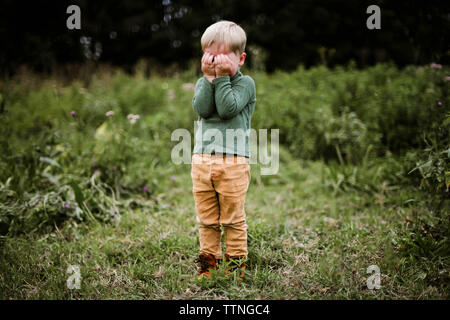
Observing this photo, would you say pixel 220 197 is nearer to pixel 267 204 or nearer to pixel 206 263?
pixel 206 263

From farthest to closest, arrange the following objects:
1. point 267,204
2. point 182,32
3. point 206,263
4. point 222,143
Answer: point 182,32 < point 267,204 < point 206,263 < point 222,143

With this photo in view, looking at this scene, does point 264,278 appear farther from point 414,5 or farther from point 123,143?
point 414,5

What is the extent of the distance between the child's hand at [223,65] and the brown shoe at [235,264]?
3.78 ft

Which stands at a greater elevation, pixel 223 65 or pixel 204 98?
pixel 223 65

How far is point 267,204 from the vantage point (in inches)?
136

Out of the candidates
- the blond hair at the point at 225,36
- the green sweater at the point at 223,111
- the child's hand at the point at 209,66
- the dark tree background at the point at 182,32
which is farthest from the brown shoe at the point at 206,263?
the dark tree background at the point at 182,32

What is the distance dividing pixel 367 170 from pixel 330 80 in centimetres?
286

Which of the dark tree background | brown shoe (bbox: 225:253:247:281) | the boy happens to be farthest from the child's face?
the dark tree background

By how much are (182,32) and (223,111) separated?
16.6m

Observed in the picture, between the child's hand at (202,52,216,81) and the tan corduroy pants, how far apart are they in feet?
1.54

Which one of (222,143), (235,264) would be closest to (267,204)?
(235,264)

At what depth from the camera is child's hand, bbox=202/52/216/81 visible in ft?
5.98

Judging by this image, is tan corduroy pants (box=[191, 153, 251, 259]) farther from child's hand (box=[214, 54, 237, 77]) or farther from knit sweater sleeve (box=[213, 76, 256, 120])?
child's hand (box=[214, 54, 237, 77])

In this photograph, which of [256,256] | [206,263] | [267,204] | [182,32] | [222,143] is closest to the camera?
[222,143]
